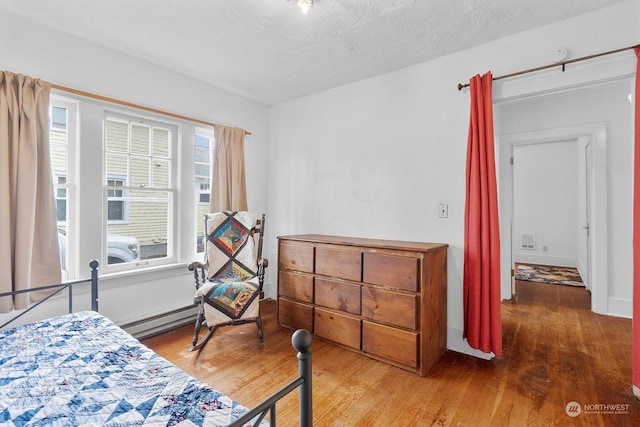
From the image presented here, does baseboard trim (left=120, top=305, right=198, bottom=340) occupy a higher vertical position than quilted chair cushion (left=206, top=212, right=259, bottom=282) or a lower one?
lower

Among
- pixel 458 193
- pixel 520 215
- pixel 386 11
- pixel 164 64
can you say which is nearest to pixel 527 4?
pixel 386 11

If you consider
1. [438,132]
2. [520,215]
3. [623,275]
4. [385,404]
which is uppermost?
[438,132]

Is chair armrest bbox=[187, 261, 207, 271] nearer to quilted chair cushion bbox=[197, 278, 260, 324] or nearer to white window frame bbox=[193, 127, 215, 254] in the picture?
quilted chair cushion bbox=[197, 278, 260, 324]

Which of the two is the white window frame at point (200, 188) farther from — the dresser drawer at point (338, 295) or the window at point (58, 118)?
the dresser drawer at point (338, 295)

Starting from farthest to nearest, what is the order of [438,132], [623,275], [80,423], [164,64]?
[623,275]
[164,64]
[438,132]
[80,423]

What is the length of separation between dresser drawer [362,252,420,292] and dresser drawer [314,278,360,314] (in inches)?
6.9

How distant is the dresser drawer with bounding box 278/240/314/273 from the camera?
2908 millimetres

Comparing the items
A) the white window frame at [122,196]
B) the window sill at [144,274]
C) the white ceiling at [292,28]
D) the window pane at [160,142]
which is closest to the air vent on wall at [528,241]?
the white ceiling at [292,28]

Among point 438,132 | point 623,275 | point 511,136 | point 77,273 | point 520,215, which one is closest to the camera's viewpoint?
point 77,273

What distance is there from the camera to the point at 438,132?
268cm

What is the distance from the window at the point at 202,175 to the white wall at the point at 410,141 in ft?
2.94

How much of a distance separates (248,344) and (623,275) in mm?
4107

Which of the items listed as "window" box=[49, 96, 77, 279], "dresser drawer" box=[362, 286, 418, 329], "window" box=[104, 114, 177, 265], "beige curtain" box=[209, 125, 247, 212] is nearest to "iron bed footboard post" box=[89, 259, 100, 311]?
"window" box=[49, 96, 77, 279]

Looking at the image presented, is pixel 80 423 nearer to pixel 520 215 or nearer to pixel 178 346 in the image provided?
pixel 178 346
